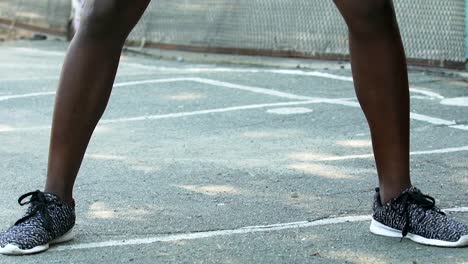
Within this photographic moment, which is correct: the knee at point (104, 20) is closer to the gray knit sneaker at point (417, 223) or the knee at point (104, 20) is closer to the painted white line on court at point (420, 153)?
the gray knit sneaker at point (417, 223)

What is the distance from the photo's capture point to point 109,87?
4.02m

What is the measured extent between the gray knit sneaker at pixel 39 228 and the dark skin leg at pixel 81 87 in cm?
5

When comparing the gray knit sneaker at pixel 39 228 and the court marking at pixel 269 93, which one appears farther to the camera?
the court marking at pixel 269 93

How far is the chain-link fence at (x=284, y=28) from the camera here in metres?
8.88

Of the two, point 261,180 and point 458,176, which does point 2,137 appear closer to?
point 261,180

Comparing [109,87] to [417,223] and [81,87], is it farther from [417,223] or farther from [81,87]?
[417,223]

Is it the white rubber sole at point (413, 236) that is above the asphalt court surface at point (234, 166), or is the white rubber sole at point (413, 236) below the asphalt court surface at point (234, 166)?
above

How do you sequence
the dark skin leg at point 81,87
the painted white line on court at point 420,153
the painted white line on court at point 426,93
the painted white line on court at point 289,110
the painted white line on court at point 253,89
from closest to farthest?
1. the dark skin leg at point 81,87
2. the painted white line on court at point 420,153
3. the painted white line on court at point 289,110
4. the painted white line on court at point 426,93
5. the painted white line on court at point 253,89

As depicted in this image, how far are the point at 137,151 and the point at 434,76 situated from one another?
3420 mm

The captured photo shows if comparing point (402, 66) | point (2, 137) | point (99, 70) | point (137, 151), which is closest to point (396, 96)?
point (402, 66)

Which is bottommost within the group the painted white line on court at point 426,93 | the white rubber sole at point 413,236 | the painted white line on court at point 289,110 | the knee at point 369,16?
the painted white line on court at point 289,110

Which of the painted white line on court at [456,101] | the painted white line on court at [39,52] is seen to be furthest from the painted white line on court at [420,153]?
the painted white line on court at [39,52]

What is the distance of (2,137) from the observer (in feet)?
21.6

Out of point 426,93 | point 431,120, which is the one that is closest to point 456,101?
point 426,93
